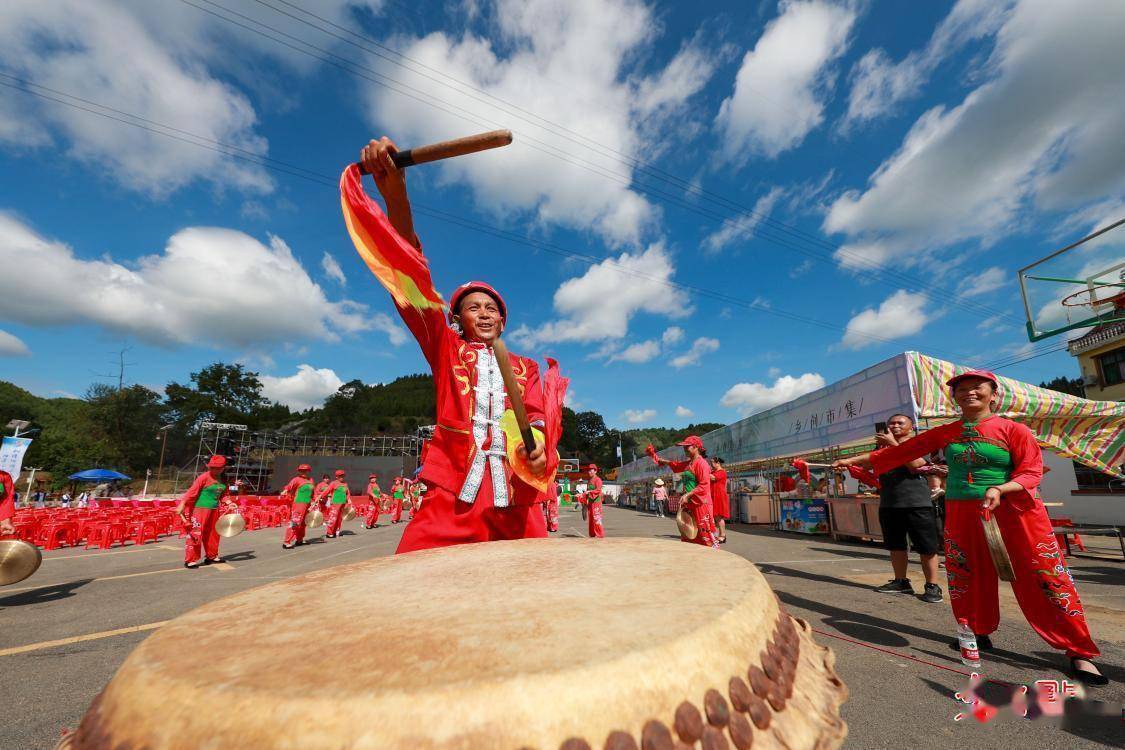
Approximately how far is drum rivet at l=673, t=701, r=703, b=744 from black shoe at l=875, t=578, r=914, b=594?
4.96m

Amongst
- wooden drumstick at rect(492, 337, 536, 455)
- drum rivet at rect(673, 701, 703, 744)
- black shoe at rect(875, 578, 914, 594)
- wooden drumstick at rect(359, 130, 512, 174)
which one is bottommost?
black shoe at rect(875, 578, 914, 594)

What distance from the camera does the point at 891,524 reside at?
4.23 meters

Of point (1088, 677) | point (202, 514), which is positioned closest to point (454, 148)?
point (1088, 677)

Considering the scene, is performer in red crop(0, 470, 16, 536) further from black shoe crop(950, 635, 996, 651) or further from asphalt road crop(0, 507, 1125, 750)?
black shoe crop(950, 635, 996, 651)

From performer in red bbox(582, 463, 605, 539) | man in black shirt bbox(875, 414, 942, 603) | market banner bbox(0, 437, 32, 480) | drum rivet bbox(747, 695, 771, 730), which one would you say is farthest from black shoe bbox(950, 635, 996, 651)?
market banner bbox(0, 437, 32, 480)

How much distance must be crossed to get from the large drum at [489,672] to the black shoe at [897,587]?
4.46 metres

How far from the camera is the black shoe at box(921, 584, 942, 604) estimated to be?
3.85 m

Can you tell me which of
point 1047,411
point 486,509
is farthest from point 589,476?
point 486,509

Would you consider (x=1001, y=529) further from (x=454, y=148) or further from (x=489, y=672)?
(x=454, y=148)

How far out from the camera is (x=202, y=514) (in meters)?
6.68

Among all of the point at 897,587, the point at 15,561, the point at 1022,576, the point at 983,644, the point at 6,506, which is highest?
the point at 6,506

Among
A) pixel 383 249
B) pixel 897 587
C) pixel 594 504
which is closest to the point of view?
pixel 383 249

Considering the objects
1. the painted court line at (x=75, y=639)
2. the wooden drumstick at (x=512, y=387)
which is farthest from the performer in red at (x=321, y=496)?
the wooden drumstick at (x=512, y=387)

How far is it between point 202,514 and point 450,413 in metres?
6.96
